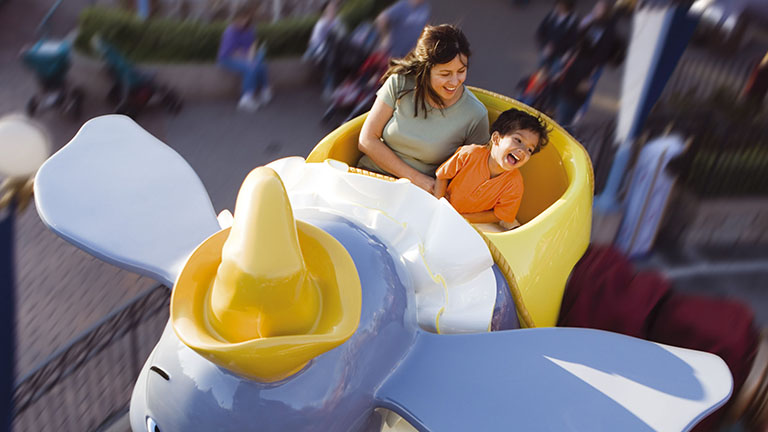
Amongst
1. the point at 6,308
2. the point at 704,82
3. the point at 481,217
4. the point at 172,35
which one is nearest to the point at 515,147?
the point at 481,217

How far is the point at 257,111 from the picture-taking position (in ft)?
19.3

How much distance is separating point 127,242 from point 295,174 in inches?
26.3

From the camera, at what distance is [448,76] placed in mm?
2686

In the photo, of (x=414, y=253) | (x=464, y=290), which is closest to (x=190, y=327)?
(x=414, y=253)

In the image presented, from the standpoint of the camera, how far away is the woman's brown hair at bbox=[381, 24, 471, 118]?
2627 millimetres

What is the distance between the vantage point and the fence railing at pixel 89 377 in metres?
3.27

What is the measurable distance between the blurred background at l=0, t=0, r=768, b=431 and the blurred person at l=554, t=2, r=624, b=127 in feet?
0.06

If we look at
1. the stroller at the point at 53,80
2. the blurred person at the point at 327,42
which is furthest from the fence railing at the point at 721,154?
the stroller at the point at 53,80

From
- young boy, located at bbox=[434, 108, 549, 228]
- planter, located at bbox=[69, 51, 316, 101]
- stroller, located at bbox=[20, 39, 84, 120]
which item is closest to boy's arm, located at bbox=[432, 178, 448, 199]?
young boy, located at bbox=[434, 108, 549, 228]

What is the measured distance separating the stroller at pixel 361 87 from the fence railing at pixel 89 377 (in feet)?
7.87

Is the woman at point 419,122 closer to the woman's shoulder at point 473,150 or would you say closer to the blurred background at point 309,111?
the woman's shoulder at point 473,150

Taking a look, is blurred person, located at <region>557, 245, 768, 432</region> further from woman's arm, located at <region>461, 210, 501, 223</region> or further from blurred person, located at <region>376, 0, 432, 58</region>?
blurred person, located at <region>376, 0, 432, 58</region>

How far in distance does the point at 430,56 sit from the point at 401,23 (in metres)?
3.15

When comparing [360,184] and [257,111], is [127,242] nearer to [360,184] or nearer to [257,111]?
[360,184]
